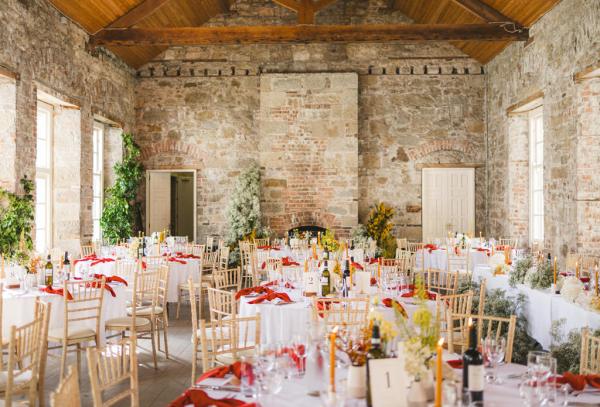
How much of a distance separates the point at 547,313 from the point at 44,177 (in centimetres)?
846

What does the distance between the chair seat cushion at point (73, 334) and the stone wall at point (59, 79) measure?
339 centimetres

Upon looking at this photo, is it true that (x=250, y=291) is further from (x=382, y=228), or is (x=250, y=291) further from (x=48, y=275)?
(x=382, y=228)

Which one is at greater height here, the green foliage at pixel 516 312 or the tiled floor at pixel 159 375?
the green foliage at pixel 516 312

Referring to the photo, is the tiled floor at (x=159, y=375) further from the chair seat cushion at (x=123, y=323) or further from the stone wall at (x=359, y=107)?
the stone wall at (x=359, y=107)

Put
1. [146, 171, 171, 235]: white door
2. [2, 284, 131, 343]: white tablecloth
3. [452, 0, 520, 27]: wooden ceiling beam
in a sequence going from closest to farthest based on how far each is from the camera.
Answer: [2, 284, 131, 343]: white tablecloth → [452, 0, 520, 27]: wooden ceiling beam → [146, 171, 171, 235]: white door

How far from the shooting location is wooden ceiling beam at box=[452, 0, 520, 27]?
1005 cm

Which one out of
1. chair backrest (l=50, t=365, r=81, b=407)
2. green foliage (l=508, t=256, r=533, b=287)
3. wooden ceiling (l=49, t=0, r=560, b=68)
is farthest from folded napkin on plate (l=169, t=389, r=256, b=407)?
wooden ceiling (l=49, t=0, r=560, b=68)

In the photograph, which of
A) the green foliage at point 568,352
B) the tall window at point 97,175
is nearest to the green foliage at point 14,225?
the tall window at point 97,175

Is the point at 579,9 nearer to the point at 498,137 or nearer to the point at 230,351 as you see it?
the point at 498,137

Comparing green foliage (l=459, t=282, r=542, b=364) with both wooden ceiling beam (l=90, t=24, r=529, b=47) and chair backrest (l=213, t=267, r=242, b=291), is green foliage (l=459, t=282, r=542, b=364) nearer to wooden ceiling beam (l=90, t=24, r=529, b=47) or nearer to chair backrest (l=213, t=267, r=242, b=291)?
chair backrest (l=213, t=267, r=242, b=291)

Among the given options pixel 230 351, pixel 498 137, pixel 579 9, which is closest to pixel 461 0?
pixel 579 9

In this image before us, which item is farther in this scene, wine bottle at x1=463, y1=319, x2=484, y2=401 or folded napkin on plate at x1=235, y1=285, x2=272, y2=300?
folded napkin on plate at x1=235, y1=285, x2=272, y2=300

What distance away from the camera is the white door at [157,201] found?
13.1m

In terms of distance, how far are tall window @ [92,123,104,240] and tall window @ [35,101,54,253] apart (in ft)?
5.93
